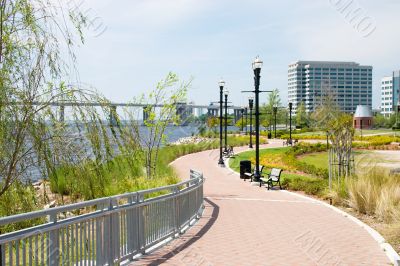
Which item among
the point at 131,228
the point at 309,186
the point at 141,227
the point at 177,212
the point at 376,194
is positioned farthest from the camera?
the point at 309,186

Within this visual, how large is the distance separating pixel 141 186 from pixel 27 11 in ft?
25.0

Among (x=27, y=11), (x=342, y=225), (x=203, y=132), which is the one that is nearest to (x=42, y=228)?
(x=27, y=11)

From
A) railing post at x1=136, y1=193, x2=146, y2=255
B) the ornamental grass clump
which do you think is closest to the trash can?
the ornamental grass clump

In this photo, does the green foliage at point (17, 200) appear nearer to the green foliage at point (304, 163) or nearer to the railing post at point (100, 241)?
the railing post at point (100, 241)

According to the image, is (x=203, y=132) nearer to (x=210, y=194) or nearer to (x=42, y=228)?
(x=210, y=194)

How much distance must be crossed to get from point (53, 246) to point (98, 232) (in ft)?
3.76

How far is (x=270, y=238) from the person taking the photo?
10.1 m

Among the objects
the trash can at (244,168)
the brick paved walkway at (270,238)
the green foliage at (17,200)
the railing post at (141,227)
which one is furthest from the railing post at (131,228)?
the trash can at (244,168)

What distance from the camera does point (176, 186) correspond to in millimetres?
10430

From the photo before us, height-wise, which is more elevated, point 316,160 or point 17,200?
point 17,200

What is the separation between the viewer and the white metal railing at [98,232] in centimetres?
537

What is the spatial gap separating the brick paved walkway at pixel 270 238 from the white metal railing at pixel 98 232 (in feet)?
1.29

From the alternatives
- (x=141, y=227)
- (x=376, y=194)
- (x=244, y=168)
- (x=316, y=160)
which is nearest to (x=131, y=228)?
(x=141, y=227)

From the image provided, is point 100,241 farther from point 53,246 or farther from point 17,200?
point 17,200
